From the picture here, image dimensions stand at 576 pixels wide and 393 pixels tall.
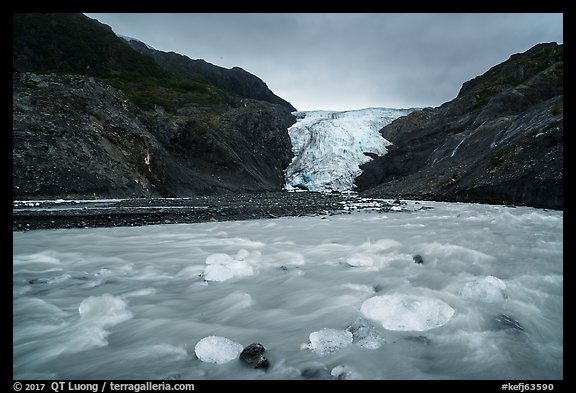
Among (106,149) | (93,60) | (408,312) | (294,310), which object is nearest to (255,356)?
(294,310)

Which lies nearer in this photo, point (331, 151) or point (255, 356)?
point (255, 356)

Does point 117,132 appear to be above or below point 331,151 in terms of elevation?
below

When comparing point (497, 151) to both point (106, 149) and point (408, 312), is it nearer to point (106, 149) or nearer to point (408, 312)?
point (408, 312)

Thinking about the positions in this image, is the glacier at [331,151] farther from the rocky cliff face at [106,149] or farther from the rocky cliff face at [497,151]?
the rocky cliff face at [106,149]

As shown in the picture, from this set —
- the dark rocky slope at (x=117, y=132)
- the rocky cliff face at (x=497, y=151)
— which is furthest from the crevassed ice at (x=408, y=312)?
the dark rocky slope at (x=117, y=132)

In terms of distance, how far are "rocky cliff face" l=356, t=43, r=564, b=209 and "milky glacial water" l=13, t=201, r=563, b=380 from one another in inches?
373

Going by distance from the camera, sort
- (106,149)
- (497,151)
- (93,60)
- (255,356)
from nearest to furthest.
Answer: (255,356) → (497,151) → (106,149) → (93,60)

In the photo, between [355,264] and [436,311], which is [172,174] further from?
[436,311]

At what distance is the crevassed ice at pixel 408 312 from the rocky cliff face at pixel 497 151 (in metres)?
13.1

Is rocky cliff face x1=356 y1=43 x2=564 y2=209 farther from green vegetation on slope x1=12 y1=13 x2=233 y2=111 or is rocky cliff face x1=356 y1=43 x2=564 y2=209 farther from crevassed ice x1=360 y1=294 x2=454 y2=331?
green vegetation on slope x1=12 y1=13 x2=233 y2=111

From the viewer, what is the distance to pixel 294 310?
12.9 ft

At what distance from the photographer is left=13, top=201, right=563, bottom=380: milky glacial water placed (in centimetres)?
273

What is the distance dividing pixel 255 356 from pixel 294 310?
1.21m
